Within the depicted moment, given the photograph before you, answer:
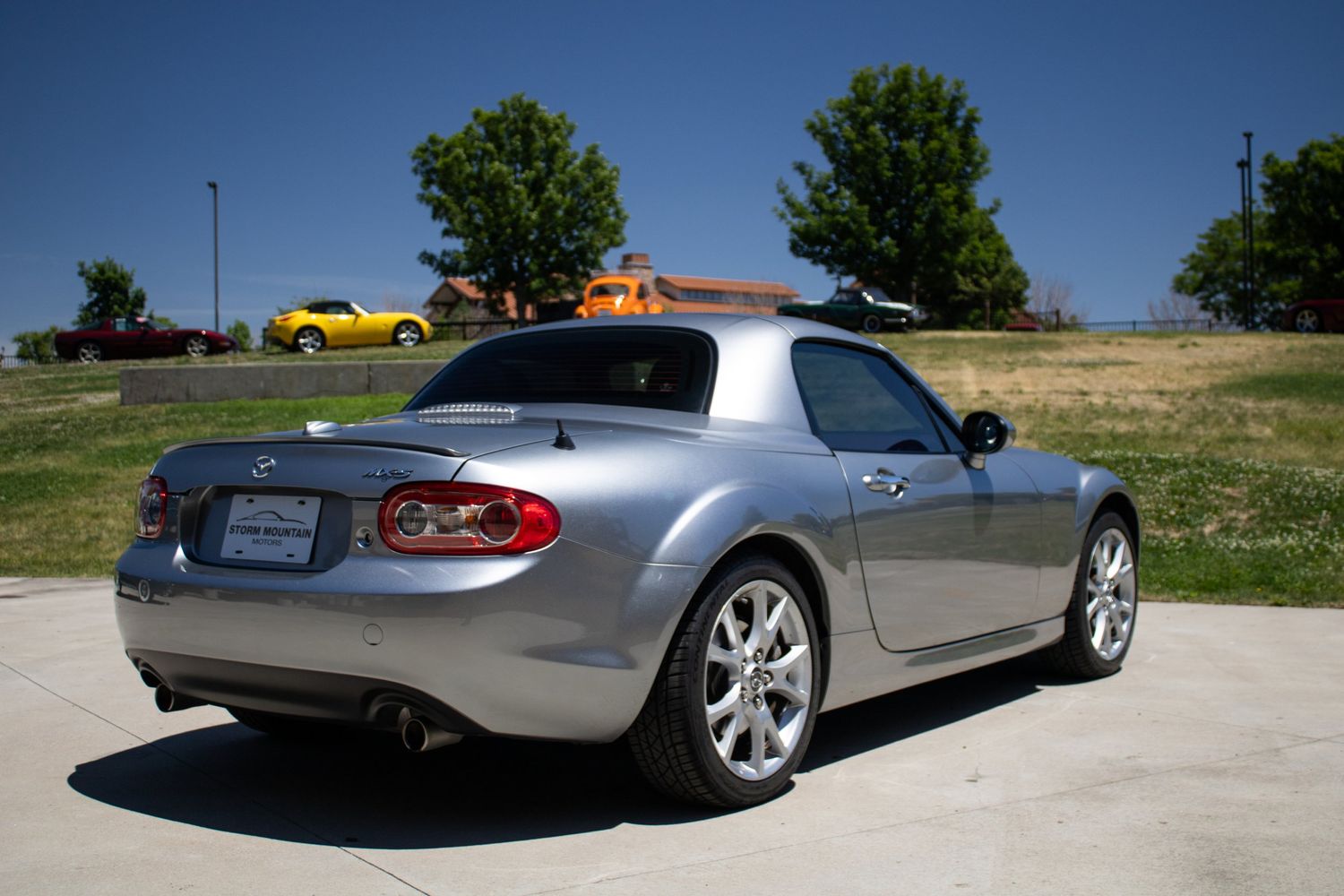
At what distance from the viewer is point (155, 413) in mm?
20359

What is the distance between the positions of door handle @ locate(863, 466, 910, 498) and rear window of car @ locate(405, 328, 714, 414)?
0.63 m

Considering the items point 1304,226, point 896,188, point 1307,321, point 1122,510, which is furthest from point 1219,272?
point 1122,510

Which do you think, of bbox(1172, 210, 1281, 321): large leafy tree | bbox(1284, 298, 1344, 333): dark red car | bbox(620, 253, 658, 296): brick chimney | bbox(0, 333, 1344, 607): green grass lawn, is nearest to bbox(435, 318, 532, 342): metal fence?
bbox(0, 333, 1344, 607): green grass lawn

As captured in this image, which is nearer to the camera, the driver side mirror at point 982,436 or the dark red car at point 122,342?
the driver side mirror at point 982,436

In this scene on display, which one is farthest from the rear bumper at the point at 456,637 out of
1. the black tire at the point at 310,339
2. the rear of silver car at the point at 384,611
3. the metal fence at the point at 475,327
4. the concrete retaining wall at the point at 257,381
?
the metal fence at the point at 475,327

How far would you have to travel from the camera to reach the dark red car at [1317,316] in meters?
39.8

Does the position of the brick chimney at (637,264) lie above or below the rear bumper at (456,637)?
above

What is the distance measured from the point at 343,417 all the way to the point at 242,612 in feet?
50.3

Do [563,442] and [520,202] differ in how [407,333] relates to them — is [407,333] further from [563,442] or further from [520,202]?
[563,442]

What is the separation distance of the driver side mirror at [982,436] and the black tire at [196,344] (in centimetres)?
3502

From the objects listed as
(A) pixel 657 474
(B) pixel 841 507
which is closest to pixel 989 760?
(B) pixel 841 507

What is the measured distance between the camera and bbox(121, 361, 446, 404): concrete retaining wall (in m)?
21.6

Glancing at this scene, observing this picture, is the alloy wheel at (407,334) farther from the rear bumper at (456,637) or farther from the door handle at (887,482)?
the rear bumper at (456,637)

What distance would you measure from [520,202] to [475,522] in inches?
2095
